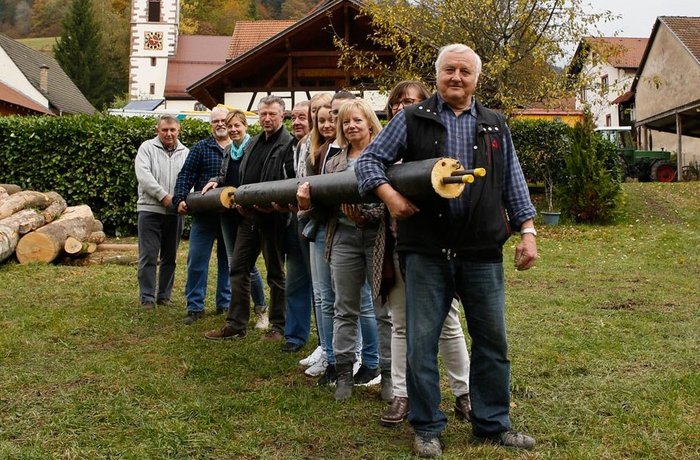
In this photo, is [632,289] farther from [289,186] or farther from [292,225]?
[289,186]

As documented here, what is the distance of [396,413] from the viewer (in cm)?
426

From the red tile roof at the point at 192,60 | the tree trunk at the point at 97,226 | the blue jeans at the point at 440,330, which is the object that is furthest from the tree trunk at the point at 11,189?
the red tile roof at the point at 192,60

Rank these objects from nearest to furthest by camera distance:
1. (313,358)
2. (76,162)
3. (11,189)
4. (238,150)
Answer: (313,358) < (238,150) < (11,189) < (76,162)

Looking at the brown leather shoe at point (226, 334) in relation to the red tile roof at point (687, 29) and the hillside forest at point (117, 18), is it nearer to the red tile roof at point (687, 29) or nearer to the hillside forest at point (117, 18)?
the red tile roof at point (687, 29)

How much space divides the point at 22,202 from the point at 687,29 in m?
30.6

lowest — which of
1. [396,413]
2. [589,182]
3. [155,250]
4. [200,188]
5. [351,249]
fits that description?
[396,413]

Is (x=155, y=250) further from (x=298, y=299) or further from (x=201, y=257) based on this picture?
(x=298, y=299)

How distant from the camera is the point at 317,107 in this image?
5.26 meters

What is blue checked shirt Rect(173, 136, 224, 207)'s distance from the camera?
7488mm

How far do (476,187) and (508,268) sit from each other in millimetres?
7189

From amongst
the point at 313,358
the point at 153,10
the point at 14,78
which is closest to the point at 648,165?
the point at 313,358

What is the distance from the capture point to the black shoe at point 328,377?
5.10m

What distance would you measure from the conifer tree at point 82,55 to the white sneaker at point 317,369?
6207 cm

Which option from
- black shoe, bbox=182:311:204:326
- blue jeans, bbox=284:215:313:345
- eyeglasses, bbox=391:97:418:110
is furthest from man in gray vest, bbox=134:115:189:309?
eyeglasses, bbox=391:97:418:110
